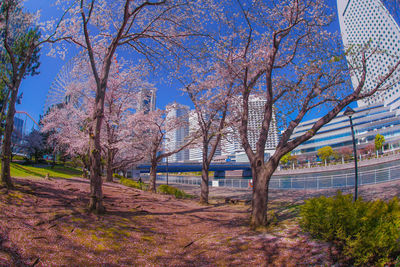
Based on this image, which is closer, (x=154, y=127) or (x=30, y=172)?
(x=30, y=172)

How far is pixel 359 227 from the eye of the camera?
452cm

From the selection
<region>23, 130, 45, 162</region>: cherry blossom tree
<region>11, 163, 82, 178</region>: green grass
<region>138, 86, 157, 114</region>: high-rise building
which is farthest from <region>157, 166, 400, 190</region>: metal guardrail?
<region>23, 130, 45, 162</region>: cherry blossom tree

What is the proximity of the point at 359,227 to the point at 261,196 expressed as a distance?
2.85 meters

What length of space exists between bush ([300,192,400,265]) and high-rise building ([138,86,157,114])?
57.7ft

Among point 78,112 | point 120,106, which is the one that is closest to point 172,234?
point 120,106

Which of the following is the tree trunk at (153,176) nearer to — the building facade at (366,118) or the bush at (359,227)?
the bush at (359,227)

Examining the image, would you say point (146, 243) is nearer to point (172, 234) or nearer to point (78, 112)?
point (172, 234)

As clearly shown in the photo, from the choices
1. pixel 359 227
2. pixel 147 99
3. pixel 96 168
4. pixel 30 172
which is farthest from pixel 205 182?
pixel 30 172

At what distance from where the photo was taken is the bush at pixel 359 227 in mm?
3941

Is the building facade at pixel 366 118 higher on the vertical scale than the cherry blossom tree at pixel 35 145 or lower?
higher

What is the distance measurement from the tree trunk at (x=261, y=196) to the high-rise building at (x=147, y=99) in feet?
50.6

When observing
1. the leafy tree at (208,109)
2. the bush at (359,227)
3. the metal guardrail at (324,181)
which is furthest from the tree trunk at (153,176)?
the bush at (359,227)

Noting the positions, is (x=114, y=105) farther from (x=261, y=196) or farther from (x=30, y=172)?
(x=261, y=196)

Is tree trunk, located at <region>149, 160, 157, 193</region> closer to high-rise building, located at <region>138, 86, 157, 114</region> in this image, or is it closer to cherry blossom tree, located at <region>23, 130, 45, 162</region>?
high-rise building, located at <region>138, 86, 157, 114</region>
